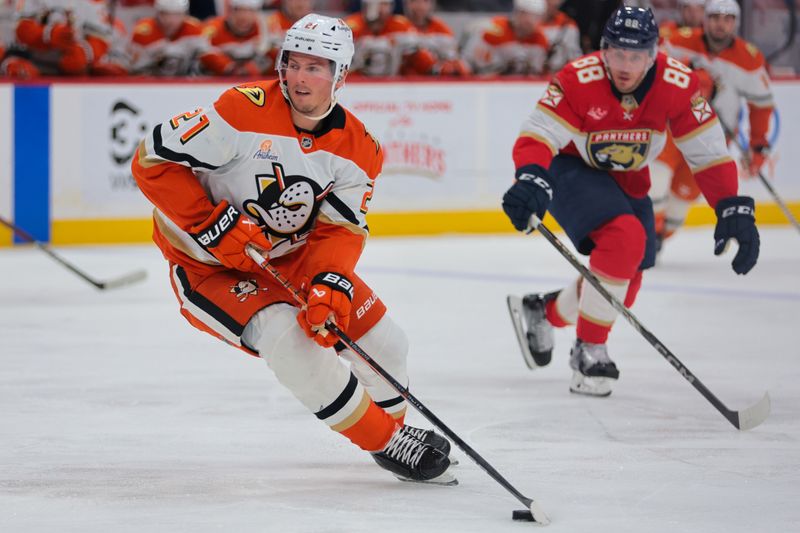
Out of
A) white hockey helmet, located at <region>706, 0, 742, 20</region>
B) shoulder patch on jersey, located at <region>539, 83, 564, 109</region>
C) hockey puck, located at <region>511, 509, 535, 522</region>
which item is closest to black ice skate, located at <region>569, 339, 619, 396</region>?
shoulder patch on jersey, located at <region>539, 83, 564, 109</region>

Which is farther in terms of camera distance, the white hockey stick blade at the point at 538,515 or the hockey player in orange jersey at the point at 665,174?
the hockey player in orange jersey at the point at 665,174

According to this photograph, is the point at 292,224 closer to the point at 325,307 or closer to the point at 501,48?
the point at 325,307

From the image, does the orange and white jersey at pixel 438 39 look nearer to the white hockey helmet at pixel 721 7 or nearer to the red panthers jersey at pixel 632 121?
the white hockey helmet at pixel 721 7

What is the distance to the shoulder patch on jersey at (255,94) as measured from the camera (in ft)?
9.98

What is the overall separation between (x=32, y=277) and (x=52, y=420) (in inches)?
111

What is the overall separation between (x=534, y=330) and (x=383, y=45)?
13.3 feet

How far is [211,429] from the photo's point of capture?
141 inches

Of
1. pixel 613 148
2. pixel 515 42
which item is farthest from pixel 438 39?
pixel 613 148

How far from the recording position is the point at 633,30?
3.92m

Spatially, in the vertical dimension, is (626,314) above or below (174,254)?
below

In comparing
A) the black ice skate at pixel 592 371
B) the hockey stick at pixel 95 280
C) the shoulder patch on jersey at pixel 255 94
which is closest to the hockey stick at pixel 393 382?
the shoulder patch on jersey at pixel 255 94

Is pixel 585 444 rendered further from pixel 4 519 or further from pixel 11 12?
pixel 11 12

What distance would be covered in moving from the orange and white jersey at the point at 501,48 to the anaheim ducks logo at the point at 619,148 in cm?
447

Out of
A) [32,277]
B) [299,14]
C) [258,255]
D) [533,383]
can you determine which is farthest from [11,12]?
[258,255]
